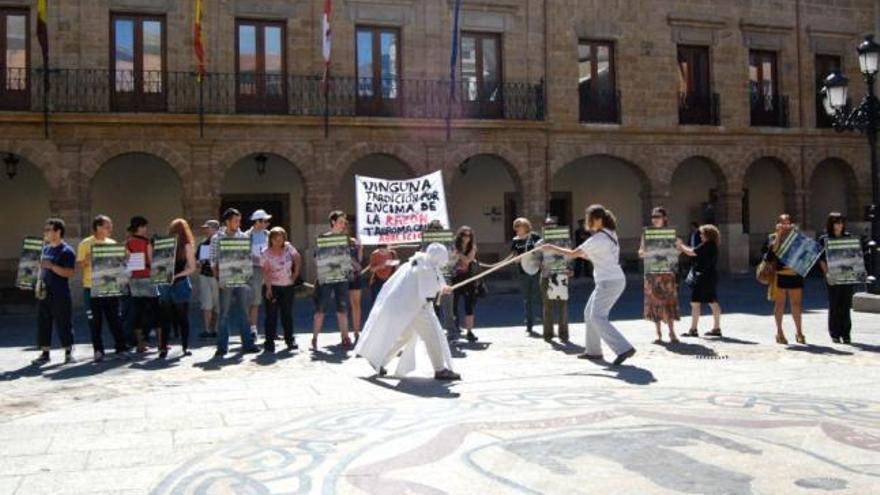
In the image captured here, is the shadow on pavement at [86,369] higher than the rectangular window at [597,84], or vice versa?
the rectangular window at [597,84]

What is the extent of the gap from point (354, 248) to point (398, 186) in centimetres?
293

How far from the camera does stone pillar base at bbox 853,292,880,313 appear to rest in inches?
531

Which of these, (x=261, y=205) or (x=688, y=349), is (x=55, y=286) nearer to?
(x=688, y=349)

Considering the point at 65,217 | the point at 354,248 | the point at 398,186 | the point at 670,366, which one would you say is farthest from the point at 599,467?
the point at 65,217

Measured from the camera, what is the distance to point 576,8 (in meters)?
21.7

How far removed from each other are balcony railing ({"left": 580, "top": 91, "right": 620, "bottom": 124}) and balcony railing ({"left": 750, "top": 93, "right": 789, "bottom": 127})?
456 cm

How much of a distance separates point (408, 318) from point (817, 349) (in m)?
5.10

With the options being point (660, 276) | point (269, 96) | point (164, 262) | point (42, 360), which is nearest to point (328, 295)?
point (164, 262)

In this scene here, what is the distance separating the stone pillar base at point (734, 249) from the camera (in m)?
23.2

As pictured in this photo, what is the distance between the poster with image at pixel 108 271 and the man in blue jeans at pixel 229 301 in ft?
3.55

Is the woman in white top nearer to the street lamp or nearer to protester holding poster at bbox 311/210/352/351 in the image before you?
protester holding poster at bbox 311/210/352/351

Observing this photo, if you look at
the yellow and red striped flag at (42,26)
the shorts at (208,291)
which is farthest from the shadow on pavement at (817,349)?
the yellow and red striped flag at (42,26)

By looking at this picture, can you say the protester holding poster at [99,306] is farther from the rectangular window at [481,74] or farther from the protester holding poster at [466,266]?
the rectangular window at [481,74]

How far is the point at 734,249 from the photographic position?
23344mm
